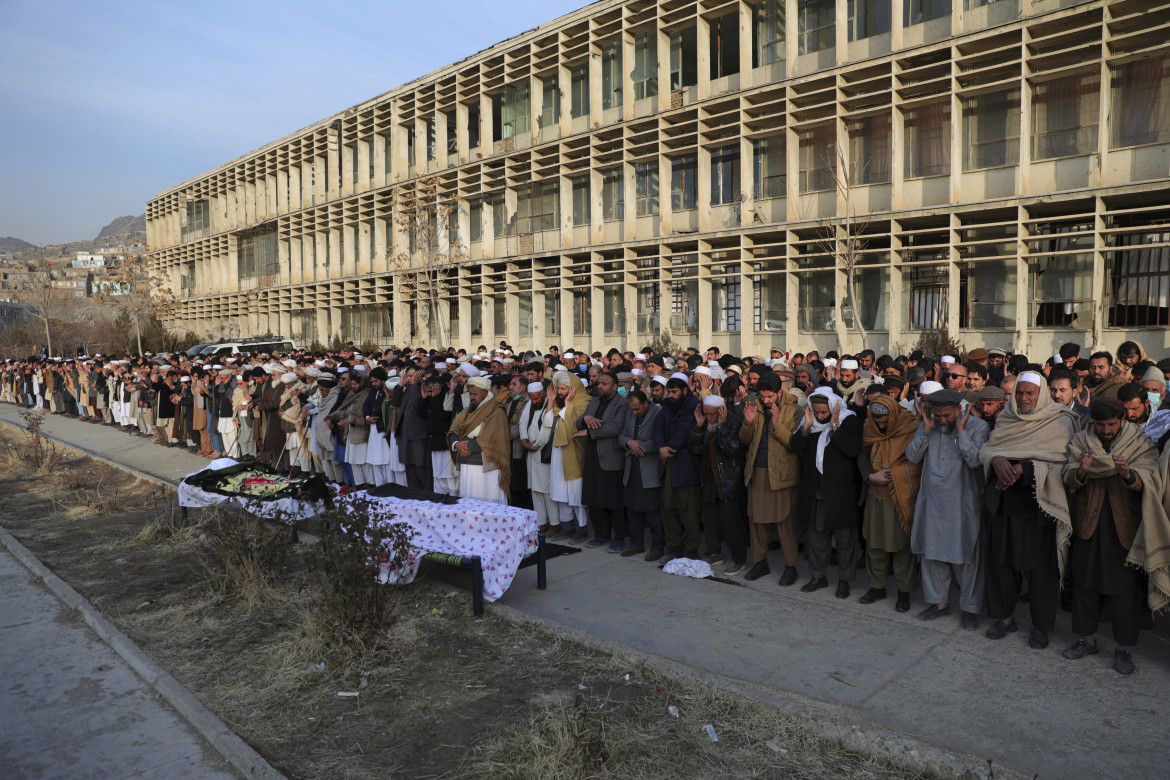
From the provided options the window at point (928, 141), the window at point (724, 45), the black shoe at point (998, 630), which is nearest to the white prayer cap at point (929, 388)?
the black shoe at point (998, 630)

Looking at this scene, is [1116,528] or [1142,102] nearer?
[1116,528]

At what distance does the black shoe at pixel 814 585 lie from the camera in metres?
6.76

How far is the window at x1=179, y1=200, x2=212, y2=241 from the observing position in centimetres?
5625

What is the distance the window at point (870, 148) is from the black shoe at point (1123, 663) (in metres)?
17.5

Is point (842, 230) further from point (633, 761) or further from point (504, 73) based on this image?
point (633, 761)

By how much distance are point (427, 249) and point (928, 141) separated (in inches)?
845

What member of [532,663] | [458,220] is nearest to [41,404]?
[458,220]

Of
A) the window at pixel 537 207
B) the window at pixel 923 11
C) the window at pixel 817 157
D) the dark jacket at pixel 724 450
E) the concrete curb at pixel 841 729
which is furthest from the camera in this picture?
the window at pixel 537 207

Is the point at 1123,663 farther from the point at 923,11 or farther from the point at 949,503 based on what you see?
the point at 923,11

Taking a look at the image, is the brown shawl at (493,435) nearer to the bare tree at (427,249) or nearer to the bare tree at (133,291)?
the bare tree at (427,249)

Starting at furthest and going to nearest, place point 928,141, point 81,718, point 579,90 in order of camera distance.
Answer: point 579,90, point 928,141, point 81,718

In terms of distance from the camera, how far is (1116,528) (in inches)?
199

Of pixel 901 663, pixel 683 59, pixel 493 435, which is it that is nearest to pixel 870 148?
pixel 683 59

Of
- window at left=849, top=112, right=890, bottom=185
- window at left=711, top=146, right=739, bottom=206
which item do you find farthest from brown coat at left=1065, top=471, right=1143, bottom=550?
window at left=711, top=146, right=739, bottom=206
